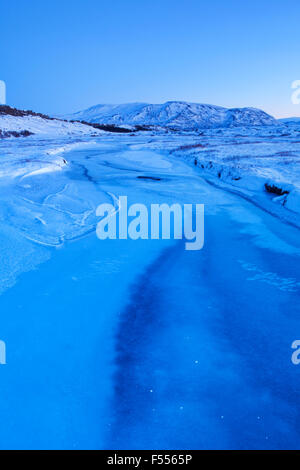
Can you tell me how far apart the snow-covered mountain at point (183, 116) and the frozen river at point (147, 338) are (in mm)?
100445

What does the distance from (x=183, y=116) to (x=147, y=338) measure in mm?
118298

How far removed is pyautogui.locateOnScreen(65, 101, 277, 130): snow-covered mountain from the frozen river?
100445 mm

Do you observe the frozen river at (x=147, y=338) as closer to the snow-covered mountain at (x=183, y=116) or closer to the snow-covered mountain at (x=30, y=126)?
the snow-covered mountain at (x=30, y=126)

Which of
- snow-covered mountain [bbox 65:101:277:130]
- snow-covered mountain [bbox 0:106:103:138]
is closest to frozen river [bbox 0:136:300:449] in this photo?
snow-covered mountain [bbox 0:106:103:138]

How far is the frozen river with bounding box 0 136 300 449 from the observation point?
2105mm

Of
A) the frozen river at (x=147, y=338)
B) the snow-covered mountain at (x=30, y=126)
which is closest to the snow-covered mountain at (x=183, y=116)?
the snow-covered mountain at (x=30, y=126)

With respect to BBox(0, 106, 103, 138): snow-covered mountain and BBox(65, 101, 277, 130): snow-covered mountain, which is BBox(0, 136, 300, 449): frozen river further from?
BBox(65, 101, 277, 130): snow-covered mountain

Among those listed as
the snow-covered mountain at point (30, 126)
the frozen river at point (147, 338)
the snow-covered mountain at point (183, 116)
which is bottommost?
the frozen river at point (147, 338)

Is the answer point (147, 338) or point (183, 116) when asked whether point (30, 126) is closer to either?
point (147, 338)

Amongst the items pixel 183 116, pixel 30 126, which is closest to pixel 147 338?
pixel 30 126

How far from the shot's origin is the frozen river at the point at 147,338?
211 cm

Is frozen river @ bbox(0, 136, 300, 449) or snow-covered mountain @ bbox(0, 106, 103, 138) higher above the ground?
snow-covered mountain @ bbox(0, 106, 103, 138)

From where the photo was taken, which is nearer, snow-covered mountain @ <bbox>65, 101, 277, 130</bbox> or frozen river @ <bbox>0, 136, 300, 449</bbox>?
frozen river @ <bbox>0, 136, 300, 449</bbox>
